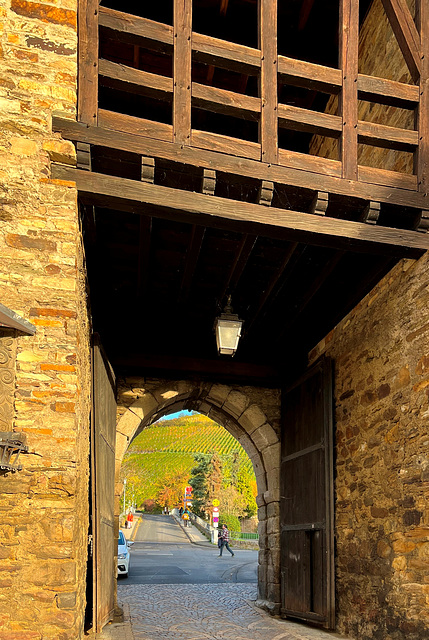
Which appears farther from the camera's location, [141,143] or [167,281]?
[167,281]

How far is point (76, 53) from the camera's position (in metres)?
3.81

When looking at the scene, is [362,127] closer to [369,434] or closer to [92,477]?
[369,434]

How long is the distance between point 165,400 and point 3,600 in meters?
4.03

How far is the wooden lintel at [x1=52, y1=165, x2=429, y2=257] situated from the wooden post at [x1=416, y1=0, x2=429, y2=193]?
447 mm

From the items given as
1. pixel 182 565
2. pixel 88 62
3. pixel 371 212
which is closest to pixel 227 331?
pixel 371 212

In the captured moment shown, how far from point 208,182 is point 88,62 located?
1096 millimetres

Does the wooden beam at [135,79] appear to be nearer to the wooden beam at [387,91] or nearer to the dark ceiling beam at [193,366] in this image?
the wooden beam at [387,91]

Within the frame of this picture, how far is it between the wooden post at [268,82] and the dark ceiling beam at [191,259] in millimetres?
729

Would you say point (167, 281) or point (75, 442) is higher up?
point (167, 281)

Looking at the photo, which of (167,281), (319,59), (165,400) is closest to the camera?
(167,281)

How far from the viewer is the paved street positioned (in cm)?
564

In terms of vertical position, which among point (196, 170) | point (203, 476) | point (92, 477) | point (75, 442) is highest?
point (196, 170)

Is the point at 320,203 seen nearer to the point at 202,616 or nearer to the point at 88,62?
the point at 88,62

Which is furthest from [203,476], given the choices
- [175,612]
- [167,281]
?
[167,281]
